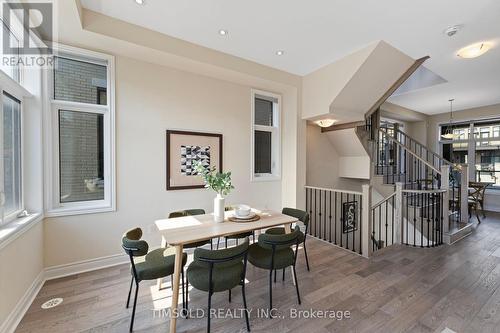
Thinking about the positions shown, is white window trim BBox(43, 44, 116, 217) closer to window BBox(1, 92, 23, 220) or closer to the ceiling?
window BBox(1, 92, 23, 220)

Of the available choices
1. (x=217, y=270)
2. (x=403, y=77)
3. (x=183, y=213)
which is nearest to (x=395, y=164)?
(x=403, y=77)

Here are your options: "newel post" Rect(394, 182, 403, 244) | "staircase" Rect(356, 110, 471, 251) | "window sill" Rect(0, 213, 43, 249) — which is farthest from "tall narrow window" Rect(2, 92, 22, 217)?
"newel post" Rect(394, 182, 403, 244)

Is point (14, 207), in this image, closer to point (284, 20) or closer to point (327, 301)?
point (327, 301)

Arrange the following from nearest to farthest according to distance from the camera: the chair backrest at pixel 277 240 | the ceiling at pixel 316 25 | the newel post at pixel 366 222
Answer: the chair backrest at pixel 277 240, the ceiling at pixel 316 25, the newel post at pixel 366 222

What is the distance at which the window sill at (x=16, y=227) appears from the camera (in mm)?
1853

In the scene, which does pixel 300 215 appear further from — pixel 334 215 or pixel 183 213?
pixel 334 215

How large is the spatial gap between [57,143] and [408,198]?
6.56 meters

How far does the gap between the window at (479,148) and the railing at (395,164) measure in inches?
59.7

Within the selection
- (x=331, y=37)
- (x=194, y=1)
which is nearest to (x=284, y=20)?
(x=331, y=37)

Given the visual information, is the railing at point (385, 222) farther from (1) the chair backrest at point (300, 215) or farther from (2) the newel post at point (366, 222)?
(1) the chair backrest at point (300, 215)

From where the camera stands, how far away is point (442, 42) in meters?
3.13

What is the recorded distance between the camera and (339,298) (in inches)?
94.5

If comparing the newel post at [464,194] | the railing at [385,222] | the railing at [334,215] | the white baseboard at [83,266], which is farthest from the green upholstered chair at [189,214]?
the newel post at [464,194]

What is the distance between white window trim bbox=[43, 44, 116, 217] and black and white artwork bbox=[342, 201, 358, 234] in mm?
4903
